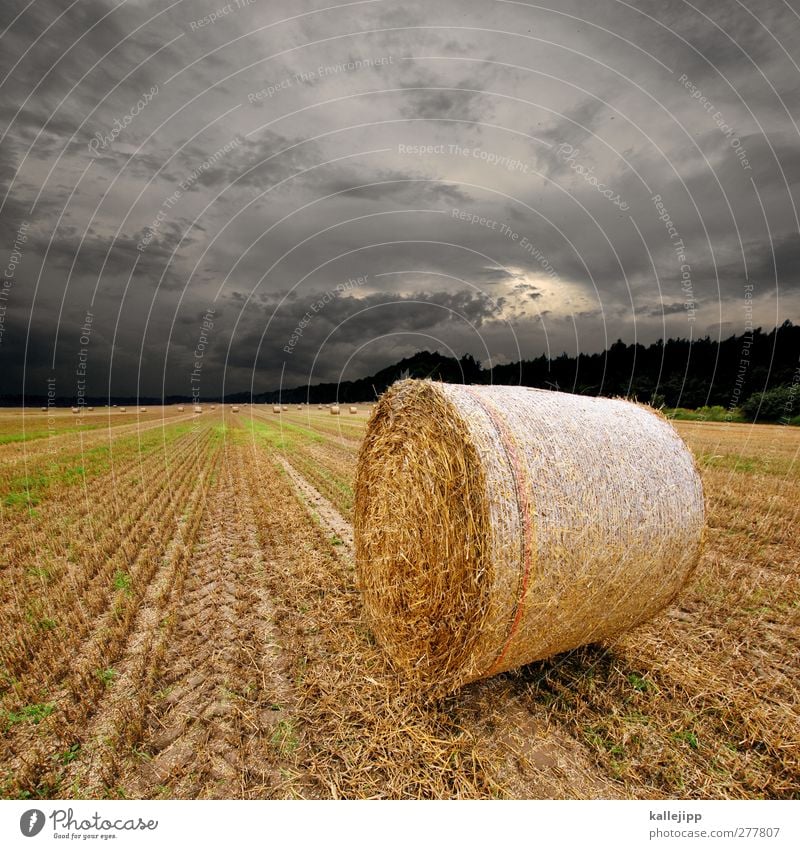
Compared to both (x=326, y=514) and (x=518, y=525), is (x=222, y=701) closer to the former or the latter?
(x=518, y=525)

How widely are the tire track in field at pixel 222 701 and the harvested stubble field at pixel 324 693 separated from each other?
0.05 ft

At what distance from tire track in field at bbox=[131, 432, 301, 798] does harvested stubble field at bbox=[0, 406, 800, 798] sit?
2 cm

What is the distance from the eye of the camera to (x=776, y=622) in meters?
4.96

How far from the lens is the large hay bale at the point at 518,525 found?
347 cm

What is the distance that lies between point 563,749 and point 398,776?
47.5 inches

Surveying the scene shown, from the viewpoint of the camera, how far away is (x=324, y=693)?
3.95 m

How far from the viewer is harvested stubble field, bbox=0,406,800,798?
10.2 ft

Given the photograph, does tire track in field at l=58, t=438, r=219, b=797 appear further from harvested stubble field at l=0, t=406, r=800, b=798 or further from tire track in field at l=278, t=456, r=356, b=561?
tire track in field at l=278, t=456, r=356, b=561

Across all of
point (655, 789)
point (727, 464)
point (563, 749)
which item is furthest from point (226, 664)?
point (727, 464)

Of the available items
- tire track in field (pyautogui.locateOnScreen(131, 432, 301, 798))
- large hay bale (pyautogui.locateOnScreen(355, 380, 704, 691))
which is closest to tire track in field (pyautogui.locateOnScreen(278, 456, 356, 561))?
tire track in field (pyautogui.locateOnScreen(131, 432, 301, 798))

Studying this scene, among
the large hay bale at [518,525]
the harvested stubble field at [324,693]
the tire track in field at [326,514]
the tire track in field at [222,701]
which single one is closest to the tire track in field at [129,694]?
the harvested stubble field at [324,693]

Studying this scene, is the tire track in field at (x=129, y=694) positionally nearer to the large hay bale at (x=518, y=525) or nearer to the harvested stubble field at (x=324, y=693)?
the harvested stubble field at (x=324, y=693)
